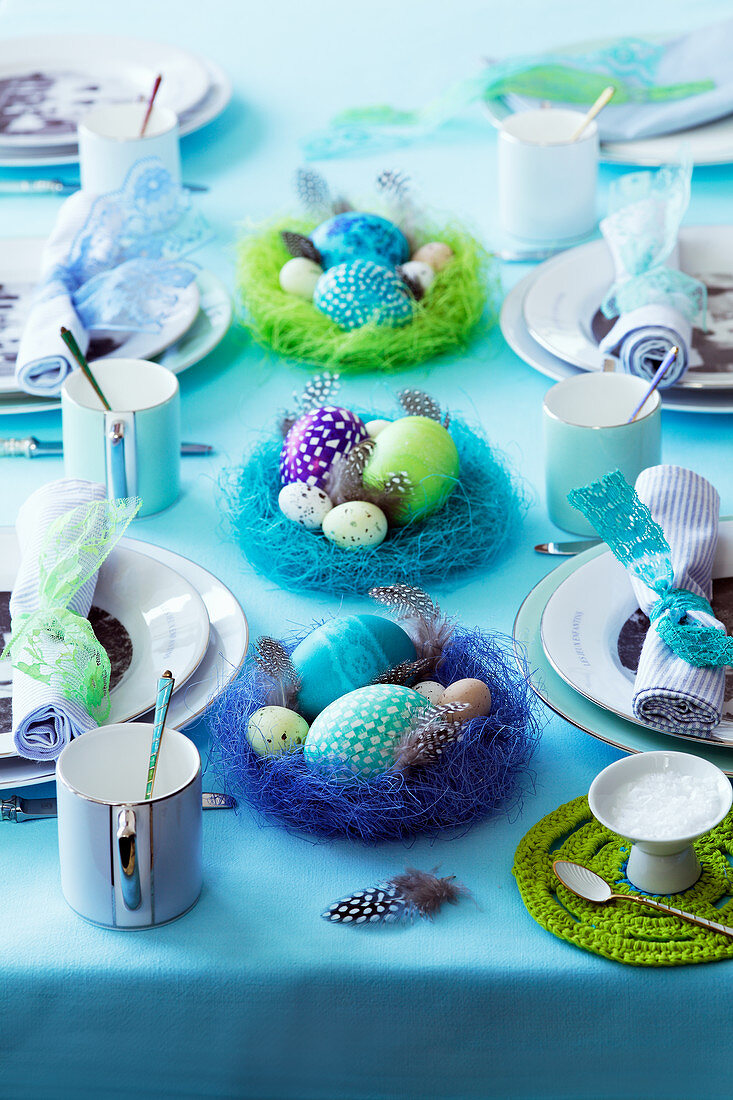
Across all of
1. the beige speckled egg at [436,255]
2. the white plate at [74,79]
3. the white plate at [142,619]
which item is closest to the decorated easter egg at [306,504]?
the white plate at [142,619]

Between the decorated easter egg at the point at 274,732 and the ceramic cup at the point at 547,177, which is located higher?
the ceramic cup at the point at 547,177

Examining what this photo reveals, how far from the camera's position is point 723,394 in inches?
52.3

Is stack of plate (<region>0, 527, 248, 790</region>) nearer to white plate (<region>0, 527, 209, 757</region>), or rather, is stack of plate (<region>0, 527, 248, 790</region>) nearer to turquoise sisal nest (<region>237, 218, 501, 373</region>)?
white plate (<region>0, 527, 209, 757</region>)

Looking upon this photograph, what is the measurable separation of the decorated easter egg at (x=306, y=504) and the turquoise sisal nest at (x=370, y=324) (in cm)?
32

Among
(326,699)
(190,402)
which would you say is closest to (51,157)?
(190,402)

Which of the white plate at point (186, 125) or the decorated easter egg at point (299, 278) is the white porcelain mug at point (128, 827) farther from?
the white plate at point (186, 125)

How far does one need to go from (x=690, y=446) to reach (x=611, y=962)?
663 millimetres

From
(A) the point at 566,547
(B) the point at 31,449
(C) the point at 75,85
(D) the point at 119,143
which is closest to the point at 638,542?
(A) the point at 566,547

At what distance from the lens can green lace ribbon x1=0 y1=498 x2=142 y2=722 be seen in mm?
892

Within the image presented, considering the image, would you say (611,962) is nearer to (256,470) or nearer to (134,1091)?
(134,1091)

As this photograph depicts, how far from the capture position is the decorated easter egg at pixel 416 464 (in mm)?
1124

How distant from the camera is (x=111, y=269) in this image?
1.48 metres

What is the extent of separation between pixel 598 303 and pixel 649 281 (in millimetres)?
89

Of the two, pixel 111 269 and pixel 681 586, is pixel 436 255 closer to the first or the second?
pixel 111 269
